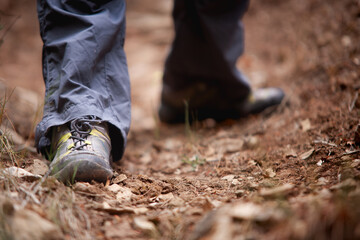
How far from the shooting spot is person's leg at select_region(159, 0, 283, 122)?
2.10 meters

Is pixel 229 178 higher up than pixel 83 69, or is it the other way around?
pixel 83 69

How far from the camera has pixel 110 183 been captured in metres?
1.29

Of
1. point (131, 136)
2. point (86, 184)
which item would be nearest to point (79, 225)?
point (86, 184)

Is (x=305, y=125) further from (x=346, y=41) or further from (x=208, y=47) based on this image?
(x=346, y=41)

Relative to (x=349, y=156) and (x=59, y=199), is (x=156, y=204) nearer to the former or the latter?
(x=59, y=199)

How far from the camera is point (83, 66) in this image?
134 cm

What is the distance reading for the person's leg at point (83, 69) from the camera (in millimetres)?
1295

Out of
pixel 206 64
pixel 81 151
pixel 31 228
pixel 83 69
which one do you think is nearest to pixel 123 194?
pixel 81 151

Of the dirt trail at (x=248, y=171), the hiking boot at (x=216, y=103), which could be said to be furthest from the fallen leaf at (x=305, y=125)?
the hiking boot at (x=216, y=103)

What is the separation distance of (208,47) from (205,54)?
7cm

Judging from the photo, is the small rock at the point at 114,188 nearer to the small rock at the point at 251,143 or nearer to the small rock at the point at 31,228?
the small rock at the point at 31,228

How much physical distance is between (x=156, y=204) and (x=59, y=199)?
0.35 meters

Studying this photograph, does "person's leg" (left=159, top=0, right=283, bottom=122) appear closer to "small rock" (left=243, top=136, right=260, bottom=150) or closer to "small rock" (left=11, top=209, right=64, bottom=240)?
"small rock" (left=243, top=136, right=260, bottom=150)

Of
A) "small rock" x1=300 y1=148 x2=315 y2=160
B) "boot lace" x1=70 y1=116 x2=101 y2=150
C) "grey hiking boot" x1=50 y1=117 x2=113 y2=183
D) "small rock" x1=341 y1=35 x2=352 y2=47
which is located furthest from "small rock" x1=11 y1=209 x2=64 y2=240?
"small rock" x1=341 y1=35 x2=352 y2=47
